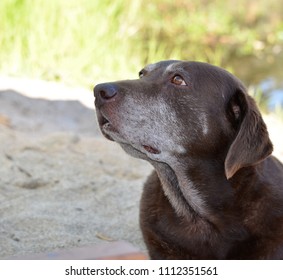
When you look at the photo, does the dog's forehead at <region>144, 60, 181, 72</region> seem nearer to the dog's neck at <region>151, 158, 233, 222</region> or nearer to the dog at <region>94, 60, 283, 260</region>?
the dog at <region>94, 60, 283, 260</region>

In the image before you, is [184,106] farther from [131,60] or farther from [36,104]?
[131,60]

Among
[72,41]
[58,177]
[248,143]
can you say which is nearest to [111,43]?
[72,41]

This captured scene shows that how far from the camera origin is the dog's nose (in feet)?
10.8

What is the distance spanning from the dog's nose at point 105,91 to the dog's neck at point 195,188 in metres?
0.47

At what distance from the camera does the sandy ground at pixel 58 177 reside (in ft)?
14.0

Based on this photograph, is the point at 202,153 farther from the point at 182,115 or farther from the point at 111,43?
the point at 111,43

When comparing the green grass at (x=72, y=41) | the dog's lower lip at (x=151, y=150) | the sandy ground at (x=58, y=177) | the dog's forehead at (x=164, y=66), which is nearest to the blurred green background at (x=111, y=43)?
the green grass at (x=72, y=41)

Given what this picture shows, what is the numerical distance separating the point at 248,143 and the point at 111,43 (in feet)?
19.7

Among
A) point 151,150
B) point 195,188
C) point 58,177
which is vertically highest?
point 151,150

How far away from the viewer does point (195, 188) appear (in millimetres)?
3547

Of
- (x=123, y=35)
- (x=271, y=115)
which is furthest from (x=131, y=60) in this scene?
(x=271, y=115)

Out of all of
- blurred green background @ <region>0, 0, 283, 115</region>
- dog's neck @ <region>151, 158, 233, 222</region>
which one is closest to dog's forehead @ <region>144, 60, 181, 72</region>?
dog's neck @ <region>151, 158, 233, 222</region>

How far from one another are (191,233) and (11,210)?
150cm

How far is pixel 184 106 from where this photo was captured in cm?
346
